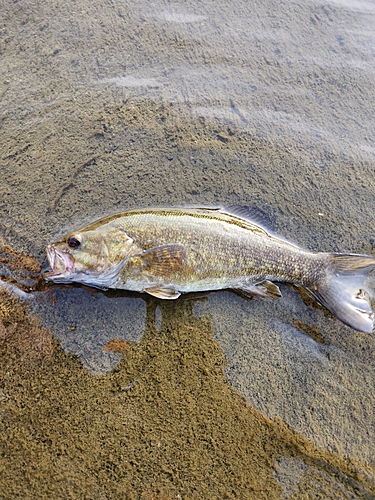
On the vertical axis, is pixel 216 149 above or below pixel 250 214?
above

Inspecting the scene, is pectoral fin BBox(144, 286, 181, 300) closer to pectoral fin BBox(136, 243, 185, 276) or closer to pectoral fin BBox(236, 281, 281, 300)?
pectoral fin BBox(136, 243, 185, 276)

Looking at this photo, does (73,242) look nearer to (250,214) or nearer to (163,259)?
(163,259)

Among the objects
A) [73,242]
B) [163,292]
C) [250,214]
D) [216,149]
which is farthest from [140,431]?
[216,149]

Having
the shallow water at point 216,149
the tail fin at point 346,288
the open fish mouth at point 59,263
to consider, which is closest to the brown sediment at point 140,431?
the shallow water at point 216,149

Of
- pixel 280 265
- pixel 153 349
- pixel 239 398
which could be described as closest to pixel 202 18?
pixel 280 265

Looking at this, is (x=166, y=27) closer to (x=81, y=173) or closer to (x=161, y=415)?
(x=81, y=173)

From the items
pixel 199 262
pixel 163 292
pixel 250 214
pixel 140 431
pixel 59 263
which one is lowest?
pixel 140 431
